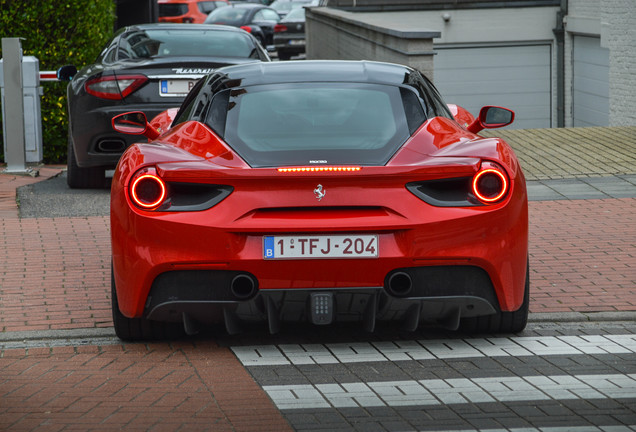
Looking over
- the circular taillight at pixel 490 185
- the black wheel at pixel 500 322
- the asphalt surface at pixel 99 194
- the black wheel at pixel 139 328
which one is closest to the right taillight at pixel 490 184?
the circular taillight at pixel 490 185

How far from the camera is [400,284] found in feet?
18.2

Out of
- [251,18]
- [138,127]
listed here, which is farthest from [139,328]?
[251,18]

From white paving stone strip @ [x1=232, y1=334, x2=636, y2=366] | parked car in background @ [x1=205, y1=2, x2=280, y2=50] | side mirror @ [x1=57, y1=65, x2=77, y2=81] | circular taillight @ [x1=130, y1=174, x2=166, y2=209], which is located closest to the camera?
circular taillight @ [x1=130, y1=174, x2=166, y2=209]

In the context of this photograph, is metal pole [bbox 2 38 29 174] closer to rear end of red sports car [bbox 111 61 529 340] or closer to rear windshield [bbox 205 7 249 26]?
rear end of red sports car [bbox 111 61 529 340]

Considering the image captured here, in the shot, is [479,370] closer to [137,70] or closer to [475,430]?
[475,430]

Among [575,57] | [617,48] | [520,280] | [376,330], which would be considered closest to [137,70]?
[376,330]

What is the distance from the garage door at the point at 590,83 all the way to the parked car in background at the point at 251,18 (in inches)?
637

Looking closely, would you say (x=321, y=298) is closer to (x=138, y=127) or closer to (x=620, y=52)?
(x=138, y=127)

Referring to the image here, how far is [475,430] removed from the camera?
457 centimetres

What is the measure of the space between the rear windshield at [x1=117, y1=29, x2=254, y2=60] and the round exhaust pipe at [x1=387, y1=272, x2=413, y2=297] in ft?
21.3

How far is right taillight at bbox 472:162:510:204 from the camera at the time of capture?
559 centimetres

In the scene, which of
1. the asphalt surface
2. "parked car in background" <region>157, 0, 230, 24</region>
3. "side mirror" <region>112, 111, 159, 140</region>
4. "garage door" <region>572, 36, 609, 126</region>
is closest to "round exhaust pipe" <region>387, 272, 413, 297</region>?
"side mirror" <region>112, 111, 159, 140</region>

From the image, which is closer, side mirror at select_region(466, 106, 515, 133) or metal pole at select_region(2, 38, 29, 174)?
side mirror at select_region(466, 106, 515, 133)

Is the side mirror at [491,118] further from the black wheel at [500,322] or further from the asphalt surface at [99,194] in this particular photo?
the asphalt surface at [99,194]
